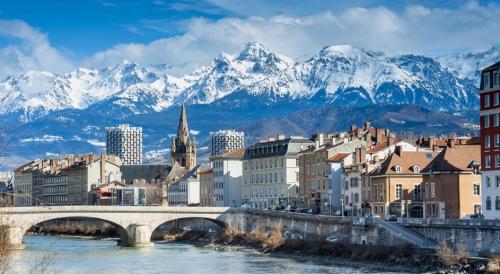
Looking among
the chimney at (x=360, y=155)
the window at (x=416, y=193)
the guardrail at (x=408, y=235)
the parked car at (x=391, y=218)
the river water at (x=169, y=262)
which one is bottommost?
the river water at (x=169, y=262)

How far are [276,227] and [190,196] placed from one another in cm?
7161

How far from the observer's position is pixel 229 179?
533 feet

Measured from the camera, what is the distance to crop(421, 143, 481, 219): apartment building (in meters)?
94.1

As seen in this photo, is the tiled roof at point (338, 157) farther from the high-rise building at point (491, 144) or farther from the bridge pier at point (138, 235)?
the high-rise building at point (491, 144)

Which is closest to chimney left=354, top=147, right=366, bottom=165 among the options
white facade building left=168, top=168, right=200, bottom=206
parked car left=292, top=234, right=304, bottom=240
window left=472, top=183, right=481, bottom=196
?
parked car left=292, top=234, right=304, bottom=240

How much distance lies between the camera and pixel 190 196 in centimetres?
18600

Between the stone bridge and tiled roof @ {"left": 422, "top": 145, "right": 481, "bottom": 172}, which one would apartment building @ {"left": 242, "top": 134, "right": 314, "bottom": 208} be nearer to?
the stone bridge

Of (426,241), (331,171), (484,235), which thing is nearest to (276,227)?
(331,171)

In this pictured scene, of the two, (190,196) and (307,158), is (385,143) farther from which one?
(190,196)

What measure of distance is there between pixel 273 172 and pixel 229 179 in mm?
17855

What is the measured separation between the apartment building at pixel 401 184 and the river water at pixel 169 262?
1235 cm

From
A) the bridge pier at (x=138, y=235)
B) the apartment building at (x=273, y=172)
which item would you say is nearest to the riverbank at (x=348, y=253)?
the bridge pier at (x=138, y=235)

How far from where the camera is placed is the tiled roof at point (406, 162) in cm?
A: 10162

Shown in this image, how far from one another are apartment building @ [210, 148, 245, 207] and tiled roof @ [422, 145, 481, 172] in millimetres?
64149
